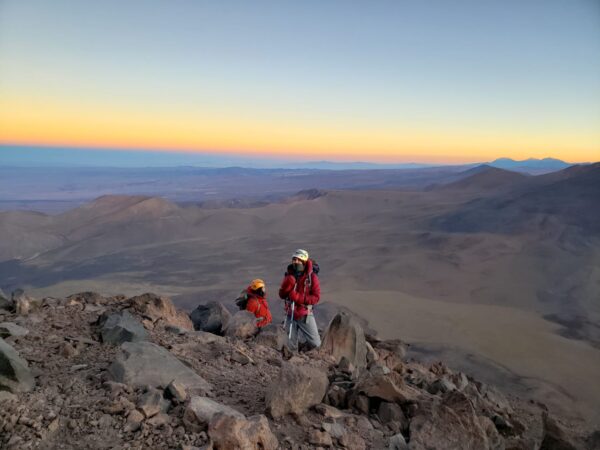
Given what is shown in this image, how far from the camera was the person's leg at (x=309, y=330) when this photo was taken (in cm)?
683

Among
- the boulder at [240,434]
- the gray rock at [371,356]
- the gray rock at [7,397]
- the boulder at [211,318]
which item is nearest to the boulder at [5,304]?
the boulder at [211,318]

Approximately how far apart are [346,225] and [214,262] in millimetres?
16521

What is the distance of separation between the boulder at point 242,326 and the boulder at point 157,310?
600 mm

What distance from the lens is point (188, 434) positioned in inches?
128

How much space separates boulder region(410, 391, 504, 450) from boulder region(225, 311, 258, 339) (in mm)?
3204

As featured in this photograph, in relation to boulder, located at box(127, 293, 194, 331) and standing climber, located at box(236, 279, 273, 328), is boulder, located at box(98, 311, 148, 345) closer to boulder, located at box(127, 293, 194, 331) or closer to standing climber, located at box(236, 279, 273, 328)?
boulder, located at box(127, 293, 194, 331)

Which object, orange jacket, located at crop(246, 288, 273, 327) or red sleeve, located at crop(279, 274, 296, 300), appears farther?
orange jacket, located at crop(246, 288, 273, 327)

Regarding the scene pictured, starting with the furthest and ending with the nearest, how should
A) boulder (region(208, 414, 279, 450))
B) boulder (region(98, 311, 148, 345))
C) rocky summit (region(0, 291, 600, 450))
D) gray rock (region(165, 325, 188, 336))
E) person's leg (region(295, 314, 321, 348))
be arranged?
person's leg (region(295, 314, 321, 348)) < gray rock (region(165, 325, 188, 336)) < boulder (region(98, 311, 148, 345)) < rocky summit (region(0, 291, 600, 450)) < boulder (region(208, 414, 279, 450))

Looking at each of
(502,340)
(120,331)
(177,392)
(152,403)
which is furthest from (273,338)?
(502,340)

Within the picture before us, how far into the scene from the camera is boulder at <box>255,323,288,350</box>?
244 inches

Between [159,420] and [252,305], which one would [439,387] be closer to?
[252,305]

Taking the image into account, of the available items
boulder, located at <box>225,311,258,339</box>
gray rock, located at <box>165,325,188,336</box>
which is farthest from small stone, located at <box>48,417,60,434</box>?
boulder, located at <box>225,311,258,339</box>

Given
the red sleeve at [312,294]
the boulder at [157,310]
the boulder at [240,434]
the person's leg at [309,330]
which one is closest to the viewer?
the boulder at [240,434]

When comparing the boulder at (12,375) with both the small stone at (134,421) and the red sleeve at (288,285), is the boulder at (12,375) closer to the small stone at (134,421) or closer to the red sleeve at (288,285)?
the small stone at (134,421)
